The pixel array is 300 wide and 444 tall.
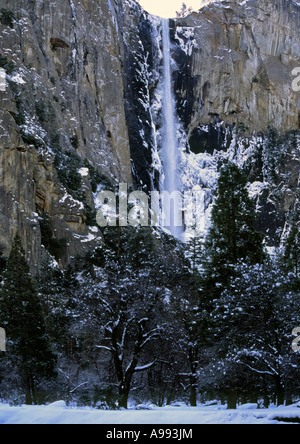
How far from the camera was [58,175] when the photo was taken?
56531 millimetres

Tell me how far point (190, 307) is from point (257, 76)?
88538mm

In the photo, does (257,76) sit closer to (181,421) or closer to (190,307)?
(190,307)

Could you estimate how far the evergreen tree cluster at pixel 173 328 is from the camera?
23625mm

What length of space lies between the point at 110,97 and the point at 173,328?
63650 millimetres

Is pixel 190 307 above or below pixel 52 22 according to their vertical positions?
below

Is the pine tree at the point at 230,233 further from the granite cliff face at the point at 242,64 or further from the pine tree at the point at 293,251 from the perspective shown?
the granite cliff face at the point at 242,64

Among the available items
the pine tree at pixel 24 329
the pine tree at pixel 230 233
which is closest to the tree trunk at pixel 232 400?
the pine tree at pixel 230 233

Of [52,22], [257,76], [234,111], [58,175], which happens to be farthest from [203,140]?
[58,175]

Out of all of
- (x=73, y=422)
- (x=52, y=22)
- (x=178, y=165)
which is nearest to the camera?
(x=73, y=422)

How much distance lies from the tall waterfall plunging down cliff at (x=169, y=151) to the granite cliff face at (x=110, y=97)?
160 centimetres

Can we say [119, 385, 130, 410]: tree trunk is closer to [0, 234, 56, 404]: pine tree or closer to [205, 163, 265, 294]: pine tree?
[0, 234, 56, 404]: pine tree

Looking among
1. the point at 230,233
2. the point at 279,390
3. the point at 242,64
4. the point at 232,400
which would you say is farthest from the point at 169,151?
the point at 279,390

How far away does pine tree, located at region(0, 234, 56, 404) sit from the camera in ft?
87.9
